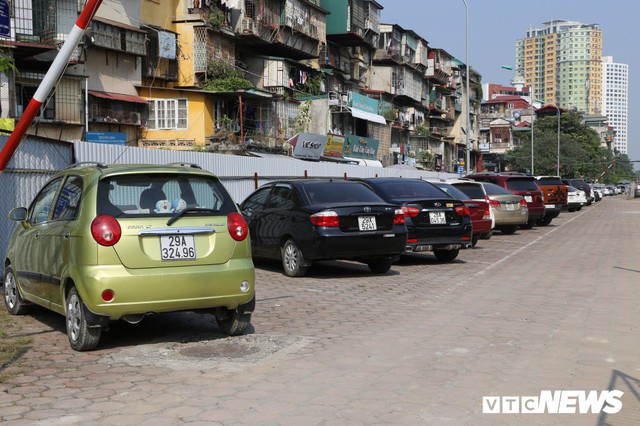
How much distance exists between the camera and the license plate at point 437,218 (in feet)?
46.4

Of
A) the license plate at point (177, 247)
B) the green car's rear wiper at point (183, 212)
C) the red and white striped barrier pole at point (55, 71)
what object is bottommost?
the license plate at point (177, 247)

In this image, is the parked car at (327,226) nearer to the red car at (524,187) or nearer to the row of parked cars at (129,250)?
the row of parked cars at (129,250)

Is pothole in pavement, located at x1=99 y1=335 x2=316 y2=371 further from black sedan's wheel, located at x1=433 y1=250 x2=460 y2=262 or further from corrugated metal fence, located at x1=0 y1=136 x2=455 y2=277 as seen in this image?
black sedan's wheel, located at x1=433 y1=250 x2=460 y2=262

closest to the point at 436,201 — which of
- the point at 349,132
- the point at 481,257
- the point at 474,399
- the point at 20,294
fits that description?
the point at 481,257

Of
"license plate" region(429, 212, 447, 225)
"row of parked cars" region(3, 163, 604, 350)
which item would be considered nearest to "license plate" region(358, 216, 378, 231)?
"license plate" region(429, 212, 447, 225)

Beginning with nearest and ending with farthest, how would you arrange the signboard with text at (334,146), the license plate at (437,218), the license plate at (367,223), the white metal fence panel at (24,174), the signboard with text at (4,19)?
1. the white metal fence panel at (24,174)
2. the license plate at (367,223)
3. the license plate at (437,218)
4. the signboard with text at (4,19)
5. the signboard with text at (334,146)

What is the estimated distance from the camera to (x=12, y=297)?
882 centimetres

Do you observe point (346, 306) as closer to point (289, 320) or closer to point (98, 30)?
point (289, 320)

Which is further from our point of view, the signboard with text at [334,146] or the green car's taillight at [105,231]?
the signboard with text at [334,146]

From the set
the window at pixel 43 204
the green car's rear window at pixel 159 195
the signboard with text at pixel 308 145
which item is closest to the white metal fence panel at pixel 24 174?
the window at pixel 43 204

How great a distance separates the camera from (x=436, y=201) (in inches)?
562

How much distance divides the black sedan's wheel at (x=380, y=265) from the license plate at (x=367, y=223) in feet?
3.59

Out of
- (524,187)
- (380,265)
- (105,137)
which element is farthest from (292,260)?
(105,137)

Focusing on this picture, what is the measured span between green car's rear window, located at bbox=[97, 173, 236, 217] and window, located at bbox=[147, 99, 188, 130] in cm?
2681
